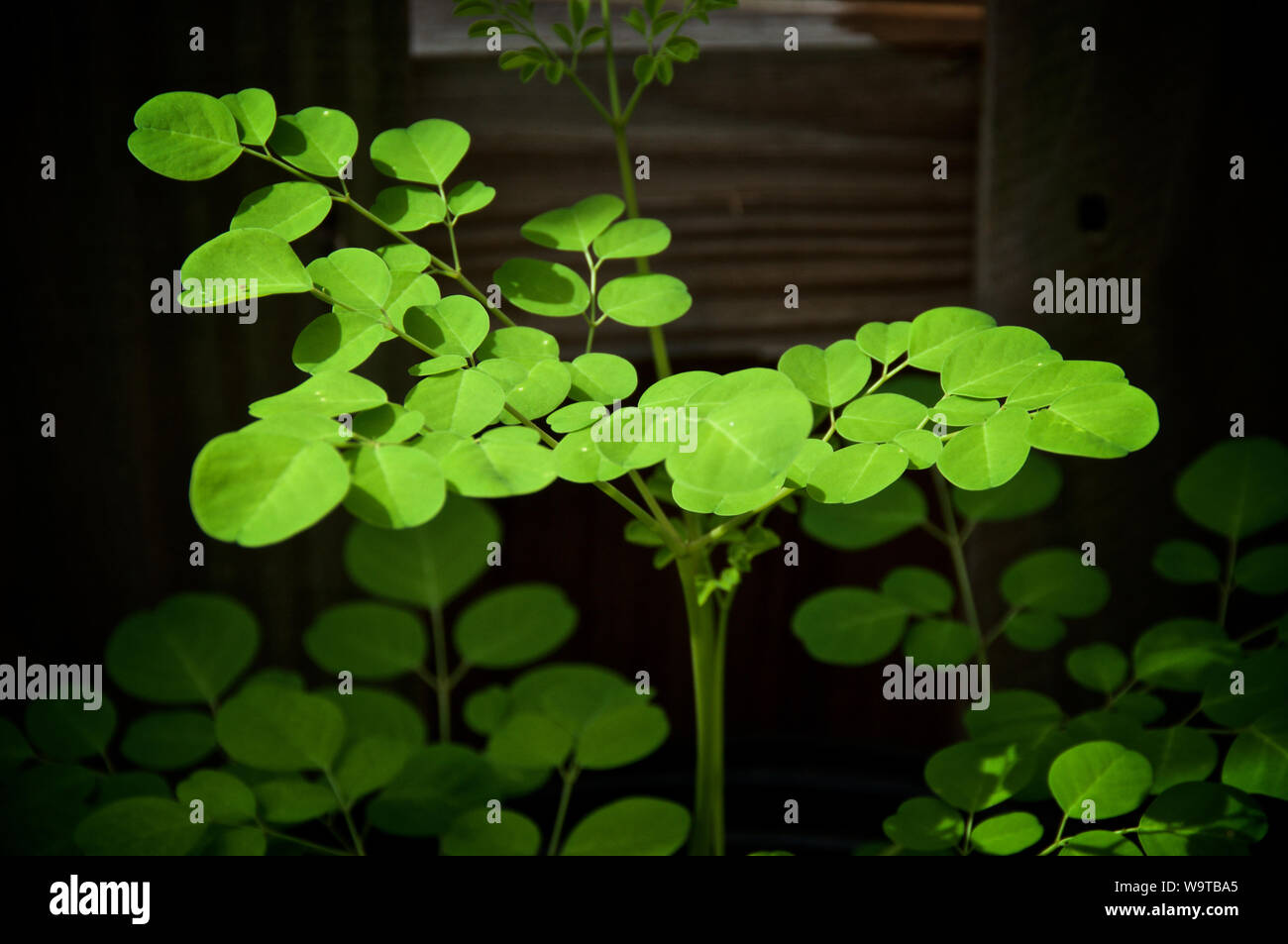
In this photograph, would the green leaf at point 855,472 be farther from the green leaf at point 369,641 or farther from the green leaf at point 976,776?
the green leaf at point 369,641

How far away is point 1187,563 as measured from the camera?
682 mm

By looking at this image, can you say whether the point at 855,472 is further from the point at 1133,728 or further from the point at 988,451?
the point at 1133,728

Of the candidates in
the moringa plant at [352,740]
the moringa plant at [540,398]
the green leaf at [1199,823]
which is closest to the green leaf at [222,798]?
the moringa plant at [352,740]

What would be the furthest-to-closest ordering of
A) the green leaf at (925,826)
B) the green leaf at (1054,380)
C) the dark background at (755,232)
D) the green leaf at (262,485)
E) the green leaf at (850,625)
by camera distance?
the dark background at (755,232)
the green leaf at (850,625)
the green leaf at (925,826)
the green leaf at (1054,380)
the green leaf at (262,485)

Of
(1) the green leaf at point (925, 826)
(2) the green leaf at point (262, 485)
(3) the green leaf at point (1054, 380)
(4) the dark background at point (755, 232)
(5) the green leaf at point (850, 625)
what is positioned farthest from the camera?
(4) the dark background at point (755, 232)

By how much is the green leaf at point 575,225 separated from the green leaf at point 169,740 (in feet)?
1.33

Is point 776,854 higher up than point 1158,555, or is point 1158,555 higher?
point 1158,555

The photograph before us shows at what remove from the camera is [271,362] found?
0.80 meters

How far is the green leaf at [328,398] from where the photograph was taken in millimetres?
412
